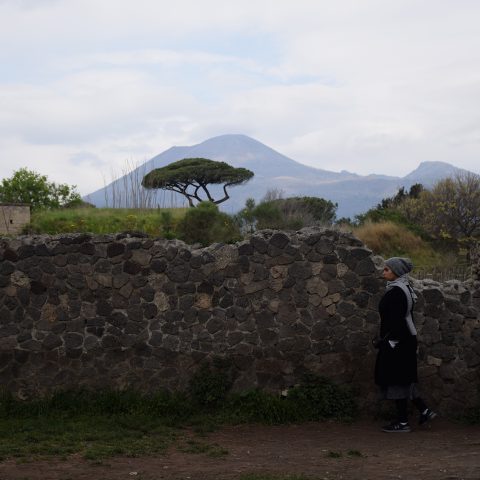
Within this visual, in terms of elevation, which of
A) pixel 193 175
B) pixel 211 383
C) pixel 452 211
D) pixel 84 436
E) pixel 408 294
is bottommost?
pixel 84 436

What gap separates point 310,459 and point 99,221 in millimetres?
22555

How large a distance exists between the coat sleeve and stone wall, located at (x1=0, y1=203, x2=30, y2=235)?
23440 millimetres

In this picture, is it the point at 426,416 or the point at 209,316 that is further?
the point at 209,316

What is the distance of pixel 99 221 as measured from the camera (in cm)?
2938

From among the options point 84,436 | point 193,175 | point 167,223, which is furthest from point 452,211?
point 84,436

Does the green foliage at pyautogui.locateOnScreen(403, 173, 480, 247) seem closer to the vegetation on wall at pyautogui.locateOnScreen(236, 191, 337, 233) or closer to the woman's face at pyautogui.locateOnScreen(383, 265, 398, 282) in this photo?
the vegetation on wall at pyautogui.locateOnScreen(236, 191, 337, 233)

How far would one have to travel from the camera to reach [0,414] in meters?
9.42

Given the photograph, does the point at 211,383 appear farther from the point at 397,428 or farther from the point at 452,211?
the point at 452,211

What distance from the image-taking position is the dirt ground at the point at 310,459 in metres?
7.10

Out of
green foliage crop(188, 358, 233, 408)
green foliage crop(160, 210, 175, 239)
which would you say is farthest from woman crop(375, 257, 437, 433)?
green foliage crop(160, 210, 175, 239)

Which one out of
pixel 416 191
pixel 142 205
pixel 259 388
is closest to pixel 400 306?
pixel 259 388

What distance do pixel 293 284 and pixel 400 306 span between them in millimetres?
1485

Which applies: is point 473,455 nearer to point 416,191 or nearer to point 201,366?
point 201,366

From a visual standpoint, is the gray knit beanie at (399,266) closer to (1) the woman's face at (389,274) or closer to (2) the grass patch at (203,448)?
(1) the woman's face at (389,274)
